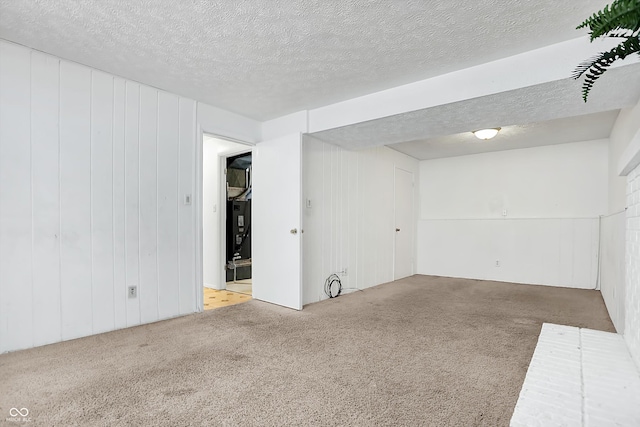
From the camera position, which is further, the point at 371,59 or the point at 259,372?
the point at 371,59

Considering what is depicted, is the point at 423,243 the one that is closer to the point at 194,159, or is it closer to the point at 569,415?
the point at 194,159

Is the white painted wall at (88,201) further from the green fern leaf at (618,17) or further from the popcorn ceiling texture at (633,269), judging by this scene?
the popcorn ceiling texture at (633,269)

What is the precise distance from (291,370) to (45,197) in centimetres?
231

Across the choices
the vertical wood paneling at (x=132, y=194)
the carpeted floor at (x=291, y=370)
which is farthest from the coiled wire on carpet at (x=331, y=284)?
the vertical wood paneling at (x=132, y=194)

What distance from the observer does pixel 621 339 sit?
6.58 ft

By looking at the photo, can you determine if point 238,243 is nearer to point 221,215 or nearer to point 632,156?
point 221,215

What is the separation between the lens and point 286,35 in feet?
7.63

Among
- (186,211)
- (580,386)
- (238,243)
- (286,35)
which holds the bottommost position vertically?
(580,386)

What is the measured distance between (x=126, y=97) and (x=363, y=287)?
3.77m

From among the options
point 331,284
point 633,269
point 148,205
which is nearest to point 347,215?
point 331,284

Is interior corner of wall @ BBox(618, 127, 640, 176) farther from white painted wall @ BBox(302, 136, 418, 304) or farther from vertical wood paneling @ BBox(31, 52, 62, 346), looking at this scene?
vertical wood paneling @ BBox(31, 52, 62, 346)

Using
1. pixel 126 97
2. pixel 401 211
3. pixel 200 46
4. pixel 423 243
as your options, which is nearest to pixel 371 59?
pixel 200 46

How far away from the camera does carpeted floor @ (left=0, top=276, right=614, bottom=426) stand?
171 cm

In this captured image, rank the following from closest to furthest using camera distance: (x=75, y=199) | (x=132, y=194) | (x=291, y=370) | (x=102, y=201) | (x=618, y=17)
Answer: (x=618, y=17) → (x=291, y=370) → (x=75, y=199) → (x=102, y=201) → (x=132, y=194)
